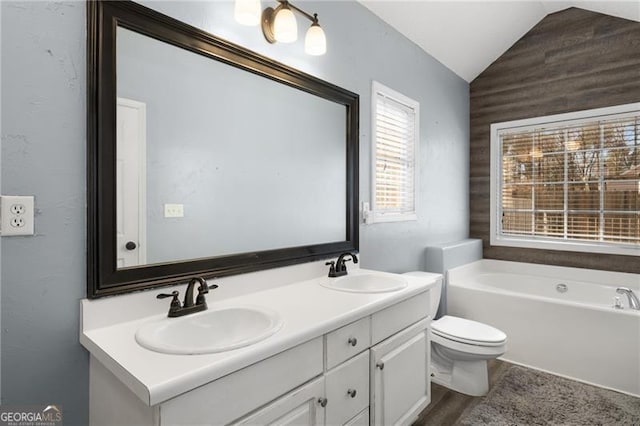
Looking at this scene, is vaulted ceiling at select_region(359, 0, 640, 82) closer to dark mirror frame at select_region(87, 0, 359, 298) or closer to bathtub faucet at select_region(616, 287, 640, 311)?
dark mirror frame at select_region(87, 0, 359, 298)

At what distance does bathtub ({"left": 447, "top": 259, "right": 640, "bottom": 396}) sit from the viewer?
2.39m

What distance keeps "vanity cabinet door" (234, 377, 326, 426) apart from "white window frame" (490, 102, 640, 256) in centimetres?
307

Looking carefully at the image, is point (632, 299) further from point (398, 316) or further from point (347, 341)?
point (347, 341)

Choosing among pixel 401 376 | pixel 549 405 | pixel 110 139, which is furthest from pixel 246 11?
pixel 549 405

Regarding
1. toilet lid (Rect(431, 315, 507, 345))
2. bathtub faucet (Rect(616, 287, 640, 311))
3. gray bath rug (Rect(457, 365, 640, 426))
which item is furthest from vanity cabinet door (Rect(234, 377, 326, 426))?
bathtub faucet (Rect(616, 287, 640, 311))

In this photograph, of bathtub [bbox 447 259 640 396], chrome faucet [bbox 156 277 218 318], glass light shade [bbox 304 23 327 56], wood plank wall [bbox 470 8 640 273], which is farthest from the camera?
wood plank wall [bbox 470 8 640 273]

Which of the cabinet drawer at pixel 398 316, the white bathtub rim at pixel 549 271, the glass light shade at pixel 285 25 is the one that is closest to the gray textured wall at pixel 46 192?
the glass light shade at pixel 285 25

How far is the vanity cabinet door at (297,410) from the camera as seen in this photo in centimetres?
106

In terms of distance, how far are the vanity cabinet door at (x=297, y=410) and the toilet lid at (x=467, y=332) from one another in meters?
1.36

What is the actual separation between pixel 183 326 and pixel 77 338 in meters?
0.32

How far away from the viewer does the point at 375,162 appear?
8.14 feet

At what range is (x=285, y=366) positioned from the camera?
1.13 m

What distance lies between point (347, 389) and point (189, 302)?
2.29ft

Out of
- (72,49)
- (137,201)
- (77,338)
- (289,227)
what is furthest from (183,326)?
(72,49)
